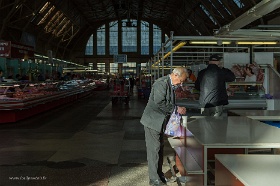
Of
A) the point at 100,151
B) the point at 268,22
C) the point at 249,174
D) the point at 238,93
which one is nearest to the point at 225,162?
the point at 249,174

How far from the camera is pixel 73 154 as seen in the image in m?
7.70

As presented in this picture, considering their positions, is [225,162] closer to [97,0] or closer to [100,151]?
[100,151]

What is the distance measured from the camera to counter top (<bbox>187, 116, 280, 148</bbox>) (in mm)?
3499

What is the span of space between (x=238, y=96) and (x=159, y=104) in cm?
439

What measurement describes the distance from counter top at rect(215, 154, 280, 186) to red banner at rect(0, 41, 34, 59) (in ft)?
42.5

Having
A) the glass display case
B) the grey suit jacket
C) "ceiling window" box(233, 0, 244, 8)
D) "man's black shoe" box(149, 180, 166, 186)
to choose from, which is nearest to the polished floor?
"man's black shoe" box(149, 180, 166, 186)

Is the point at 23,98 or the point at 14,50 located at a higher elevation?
the point at 14,50

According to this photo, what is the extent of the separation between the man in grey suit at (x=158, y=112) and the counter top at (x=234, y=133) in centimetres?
49

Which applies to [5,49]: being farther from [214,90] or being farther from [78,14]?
[78,14]

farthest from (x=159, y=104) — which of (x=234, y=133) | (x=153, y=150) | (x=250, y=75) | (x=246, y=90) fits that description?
(x=246, y=90)

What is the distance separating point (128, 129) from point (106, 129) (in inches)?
24.2

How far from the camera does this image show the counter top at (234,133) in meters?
3.50

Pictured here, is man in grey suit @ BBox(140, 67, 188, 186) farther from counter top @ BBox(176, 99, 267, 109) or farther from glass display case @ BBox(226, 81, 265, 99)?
glass display case @ BBox(226, 81, 265, 99)

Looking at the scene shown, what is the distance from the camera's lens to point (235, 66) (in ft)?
31.0
